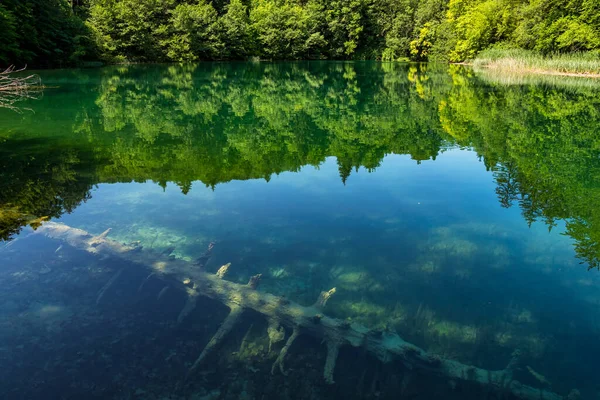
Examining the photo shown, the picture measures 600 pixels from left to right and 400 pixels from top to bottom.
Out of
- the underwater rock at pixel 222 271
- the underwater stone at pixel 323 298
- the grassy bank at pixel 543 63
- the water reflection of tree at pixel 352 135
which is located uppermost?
the grassy bank at pixel 543 63

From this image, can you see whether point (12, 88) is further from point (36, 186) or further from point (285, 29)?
point (285, 29)

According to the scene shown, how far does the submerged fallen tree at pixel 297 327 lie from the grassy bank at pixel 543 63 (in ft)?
127

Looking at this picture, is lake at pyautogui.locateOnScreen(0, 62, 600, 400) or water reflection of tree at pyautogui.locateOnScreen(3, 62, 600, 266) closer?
lake at pyautogui.locateOnScreen(0, 62, 600, 400)

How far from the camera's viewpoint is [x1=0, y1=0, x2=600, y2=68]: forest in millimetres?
38531

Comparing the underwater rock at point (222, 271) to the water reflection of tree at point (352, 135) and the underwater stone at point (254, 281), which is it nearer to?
the underwater stone at point (254, 281)

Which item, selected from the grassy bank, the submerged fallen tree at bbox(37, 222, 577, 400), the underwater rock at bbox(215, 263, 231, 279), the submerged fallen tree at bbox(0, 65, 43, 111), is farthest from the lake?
the grassy bank

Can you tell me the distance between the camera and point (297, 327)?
466 centimetres

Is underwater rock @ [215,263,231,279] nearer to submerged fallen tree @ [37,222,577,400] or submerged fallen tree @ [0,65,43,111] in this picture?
submerged fallen tree @ [37,222,577,400]

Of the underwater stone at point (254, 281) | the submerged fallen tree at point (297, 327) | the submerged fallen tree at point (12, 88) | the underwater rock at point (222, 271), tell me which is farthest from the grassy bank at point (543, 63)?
the submerged fallen tree at point (12, 88)

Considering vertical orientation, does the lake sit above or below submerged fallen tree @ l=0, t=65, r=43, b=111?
below

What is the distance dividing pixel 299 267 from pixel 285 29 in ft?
203

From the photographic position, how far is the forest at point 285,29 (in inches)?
1517

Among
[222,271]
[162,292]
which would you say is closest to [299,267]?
[222,271]

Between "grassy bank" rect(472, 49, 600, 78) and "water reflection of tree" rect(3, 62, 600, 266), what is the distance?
1069cm
